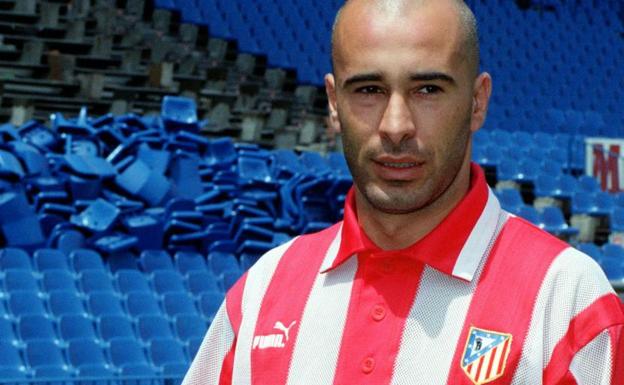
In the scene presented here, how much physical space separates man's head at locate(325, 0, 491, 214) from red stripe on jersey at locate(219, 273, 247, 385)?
0.28 metres

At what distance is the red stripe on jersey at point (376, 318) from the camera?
166 cm

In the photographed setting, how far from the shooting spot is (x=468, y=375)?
160 cm

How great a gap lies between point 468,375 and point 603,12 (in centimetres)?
1880

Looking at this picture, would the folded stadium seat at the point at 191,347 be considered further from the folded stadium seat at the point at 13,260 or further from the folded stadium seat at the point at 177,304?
the folded stadium seat at the point at 13,260

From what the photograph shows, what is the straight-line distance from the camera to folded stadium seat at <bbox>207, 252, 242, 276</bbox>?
376 inches

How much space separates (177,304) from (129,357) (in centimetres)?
97

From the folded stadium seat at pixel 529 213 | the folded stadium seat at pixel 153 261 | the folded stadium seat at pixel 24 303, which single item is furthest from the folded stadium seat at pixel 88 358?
the folded stadium seat at pixel 529 213

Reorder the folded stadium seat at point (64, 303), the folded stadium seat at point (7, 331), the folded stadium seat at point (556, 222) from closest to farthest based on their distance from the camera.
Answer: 1. the folded stadium seat at point (7, 331)
2. the folded stadium seat at point (64, 303)
3. the folded stadium seat at point (556, 222)

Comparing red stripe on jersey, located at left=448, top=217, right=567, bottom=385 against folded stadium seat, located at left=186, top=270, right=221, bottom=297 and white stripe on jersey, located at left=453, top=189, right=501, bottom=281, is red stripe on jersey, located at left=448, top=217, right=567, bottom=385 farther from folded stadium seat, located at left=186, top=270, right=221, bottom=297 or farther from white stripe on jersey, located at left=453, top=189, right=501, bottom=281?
folded stadium seat, located at left=186, top=270, right=221, bottom=297

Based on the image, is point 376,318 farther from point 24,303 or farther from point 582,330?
point 24,303

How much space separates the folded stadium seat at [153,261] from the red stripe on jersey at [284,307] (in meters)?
7.35

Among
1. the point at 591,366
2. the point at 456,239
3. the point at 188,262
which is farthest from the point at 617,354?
the point at 188,262

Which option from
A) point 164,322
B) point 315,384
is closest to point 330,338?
point 315,384

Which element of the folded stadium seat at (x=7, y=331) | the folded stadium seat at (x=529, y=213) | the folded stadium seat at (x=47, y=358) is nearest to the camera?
the folded stadium seat at (x=47, y=358)
